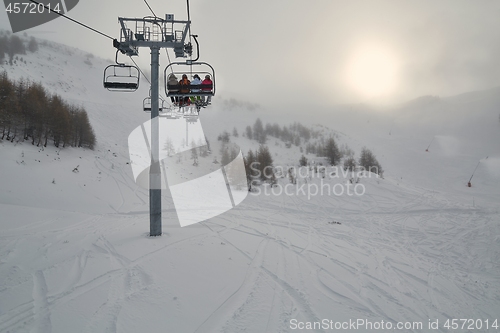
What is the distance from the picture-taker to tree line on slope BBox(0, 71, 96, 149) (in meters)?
20.7

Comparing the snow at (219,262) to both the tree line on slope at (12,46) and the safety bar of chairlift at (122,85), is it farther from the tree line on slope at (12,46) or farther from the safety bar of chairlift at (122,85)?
the tree line on slope at (12,46)

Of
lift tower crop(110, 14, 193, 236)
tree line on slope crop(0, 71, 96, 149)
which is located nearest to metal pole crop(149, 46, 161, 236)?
lift tower crop(110, 14, 193, 236)

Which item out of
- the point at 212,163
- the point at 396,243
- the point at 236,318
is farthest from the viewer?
the point at 212,163

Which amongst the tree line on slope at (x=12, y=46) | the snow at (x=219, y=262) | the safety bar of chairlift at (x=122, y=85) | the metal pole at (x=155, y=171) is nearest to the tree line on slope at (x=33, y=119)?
the snow at (x=219, y=262)

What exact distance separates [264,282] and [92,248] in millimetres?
5290

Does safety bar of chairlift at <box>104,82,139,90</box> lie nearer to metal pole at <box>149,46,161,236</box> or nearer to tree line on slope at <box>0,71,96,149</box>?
metal pole at <box>149,46,161,236</box>

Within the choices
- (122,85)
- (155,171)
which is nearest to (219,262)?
(155,171)

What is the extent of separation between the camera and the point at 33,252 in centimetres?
661

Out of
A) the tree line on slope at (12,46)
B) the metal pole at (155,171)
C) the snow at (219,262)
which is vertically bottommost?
the snow at (219,262)

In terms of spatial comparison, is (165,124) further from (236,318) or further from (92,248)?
(236,318)

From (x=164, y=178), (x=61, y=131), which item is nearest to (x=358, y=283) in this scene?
(x=164, y=178)

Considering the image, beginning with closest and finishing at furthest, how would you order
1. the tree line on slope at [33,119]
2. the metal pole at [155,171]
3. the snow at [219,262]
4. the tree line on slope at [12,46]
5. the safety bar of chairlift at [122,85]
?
the snow at [219,262]
the safety bar of chairlift at [122,85]
the metal pole at [155,171]
the tree line on slope at [33,119]
the tree line on slope at [12,46]

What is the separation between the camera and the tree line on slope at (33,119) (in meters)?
20.7

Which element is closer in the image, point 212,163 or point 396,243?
point 396,243
